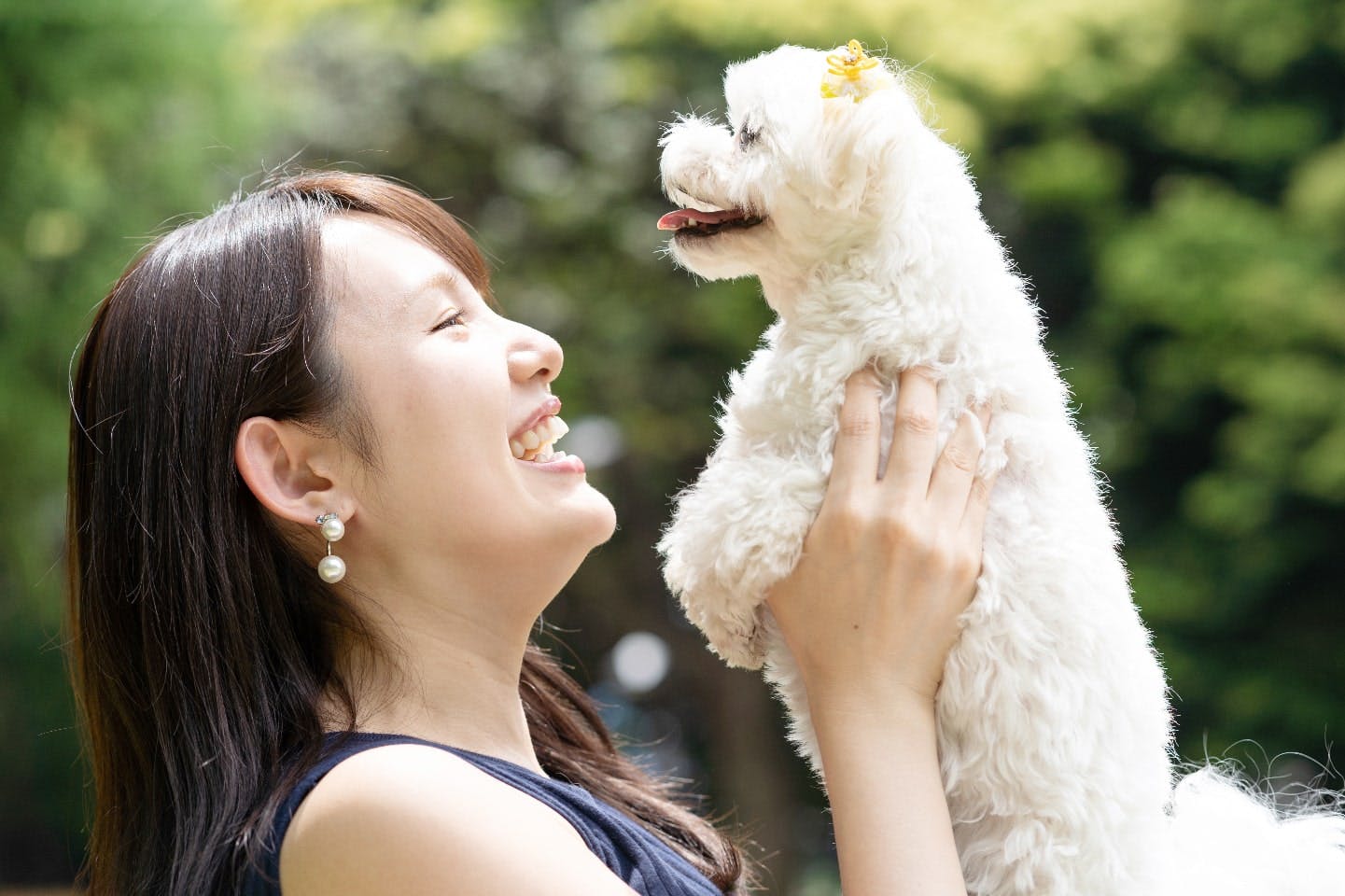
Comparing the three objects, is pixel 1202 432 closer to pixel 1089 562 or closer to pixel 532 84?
pixel 532 84

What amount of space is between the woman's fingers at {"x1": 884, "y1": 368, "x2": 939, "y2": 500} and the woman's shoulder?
52 centimetres

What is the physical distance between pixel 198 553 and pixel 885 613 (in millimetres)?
761

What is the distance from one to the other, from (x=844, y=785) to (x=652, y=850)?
11.5 inches

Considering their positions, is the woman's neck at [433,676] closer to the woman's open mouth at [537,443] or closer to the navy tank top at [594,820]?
the navy tank top at [594,820]

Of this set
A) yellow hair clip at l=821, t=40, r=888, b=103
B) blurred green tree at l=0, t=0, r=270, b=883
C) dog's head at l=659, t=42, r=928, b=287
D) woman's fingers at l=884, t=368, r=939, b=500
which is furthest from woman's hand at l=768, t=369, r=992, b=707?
blurred green tree at l=0, t=0, r=270, b=883

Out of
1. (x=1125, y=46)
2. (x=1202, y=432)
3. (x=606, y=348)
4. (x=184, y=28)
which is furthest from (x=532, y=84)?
(x=1202, y=432)

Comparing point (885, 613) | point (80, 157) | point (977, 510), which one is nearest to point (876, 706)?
point (885, 613)

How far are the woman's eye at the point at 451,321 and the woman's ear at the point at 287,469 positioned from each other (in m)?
0.18

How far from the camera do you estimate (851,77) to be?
1.45 m

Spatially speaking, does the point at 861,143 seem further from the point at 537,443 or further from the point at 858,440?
the point at 537,443

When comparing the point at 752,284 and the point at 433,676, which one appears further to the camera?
the point at 752,284

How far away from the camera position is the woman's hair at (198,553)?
1402 mm

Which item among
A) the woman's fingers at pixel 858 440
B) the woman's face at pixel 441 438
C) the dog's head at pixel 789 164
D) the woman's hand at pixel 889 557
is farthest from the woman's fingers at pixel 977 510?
the woman's face at pixel 441 438

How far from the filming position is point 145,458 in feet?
4.71
